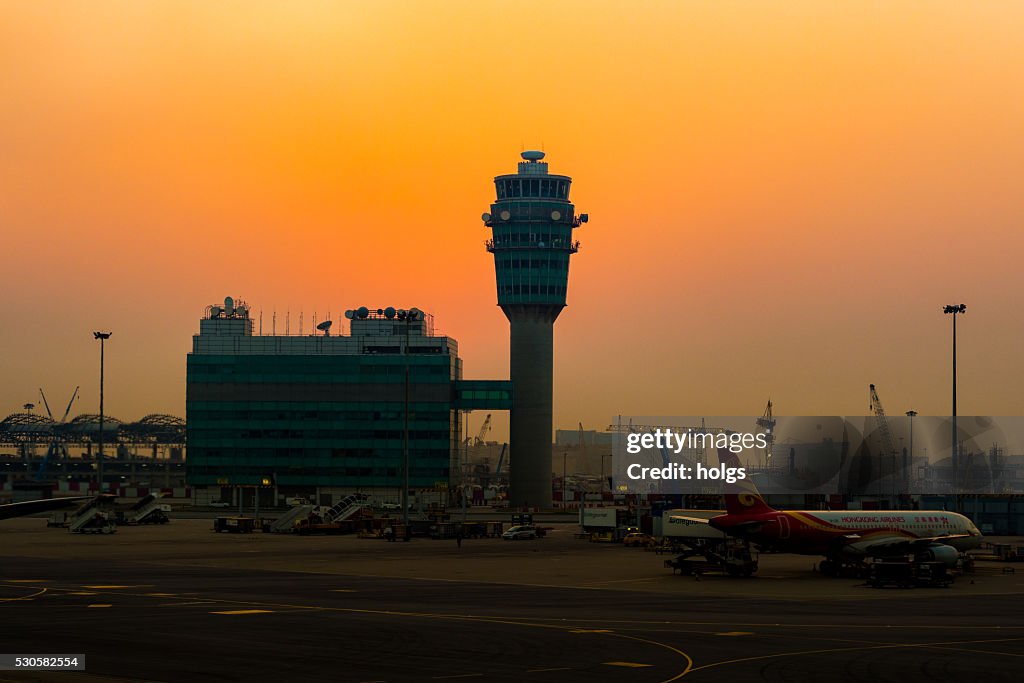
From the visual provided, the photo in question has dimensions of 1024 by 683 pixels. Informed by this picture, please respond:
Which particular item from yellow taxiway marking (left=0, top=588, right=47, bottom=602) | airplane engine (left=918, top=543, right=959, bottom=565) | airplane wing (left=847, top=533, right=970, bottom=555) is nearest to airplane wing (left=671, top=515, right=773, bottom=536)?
airplane wing (left=847, top=533, right=970, bottom=555)

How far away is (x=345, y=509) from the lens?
160 metres

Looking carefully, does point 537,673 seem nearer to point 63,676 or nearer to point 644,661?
point 644,661

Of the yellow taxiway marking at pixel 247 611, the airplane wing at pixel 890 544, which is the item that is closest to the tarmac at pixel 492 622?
the yellow taxiway marking at pixel 247 611

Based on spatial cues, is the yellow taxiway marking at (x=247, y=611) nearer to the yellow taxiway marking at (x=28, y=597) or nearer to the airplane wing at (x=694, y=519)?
the yellow taxiway marking at (x=28, y=597)

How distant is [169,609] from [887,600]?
1432 inches

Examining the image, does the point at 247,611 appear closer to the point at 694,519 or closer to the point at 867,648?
the point at 867,648

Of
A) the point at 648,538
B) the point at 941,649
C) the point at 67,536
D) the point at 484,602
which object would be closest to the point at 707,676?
the point at 941,649

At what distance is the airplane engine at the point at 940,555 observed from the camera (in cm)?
7844

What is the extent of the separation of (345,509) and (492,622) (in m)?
108

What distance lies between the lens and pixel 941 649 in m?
46.2

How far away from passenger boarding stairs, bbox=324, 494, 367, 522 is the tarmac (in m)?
60.0

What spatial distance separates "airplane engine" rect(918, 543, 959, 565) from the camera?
78438mm

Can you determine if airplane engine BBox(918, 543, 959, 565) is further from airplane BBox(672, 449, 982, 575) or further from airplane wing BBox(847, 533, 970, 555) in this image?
airplane wing BBox(847, 533, 970, 555)

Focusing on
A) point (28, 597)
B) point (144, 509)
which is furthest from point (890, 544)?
point (144, 509)
